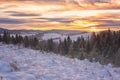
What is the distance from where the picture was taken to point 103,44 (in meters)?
98.1

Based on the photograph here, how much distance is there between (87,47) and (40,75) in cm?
9380

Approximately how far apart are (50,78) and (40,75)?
48 cm

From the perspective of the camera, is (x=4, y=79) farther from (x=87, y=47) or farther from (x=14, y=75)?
(x=87, y=47)

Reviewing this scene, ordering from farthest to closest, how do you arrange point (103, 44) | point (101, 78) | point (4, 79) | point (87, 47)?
point (87, 47)
point (103, 44)
point (101, 78)
point (4, 79)

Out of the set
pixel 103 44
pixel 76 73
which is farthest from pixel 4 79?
pixel 103 44

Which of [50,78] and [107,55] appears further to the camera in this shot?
[107,55]

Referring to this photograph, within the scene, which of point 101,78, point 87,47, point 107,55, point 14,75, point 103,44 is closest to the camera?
point 14,75

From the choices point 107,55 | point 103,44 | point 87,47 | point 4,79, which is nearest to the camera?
point 4,79

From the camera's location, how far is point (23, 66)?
1389cm

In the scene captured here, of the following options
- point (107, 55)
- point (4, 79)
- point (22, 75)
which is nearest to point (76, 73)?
point (22, 75)

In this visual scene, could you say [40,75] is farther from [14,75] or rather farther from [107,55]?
[107,55]

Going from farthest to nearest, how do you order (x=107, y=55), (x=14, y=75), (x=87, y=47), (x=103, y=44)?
(x=87, y=47) → (x=103, y=44) → (x=107, y=55) → (x=14, y=75)

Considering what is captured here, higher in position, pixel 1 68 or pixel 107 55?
pixel 1 68

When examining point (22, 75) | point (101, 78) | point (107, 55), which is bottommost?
point (107, 55)
